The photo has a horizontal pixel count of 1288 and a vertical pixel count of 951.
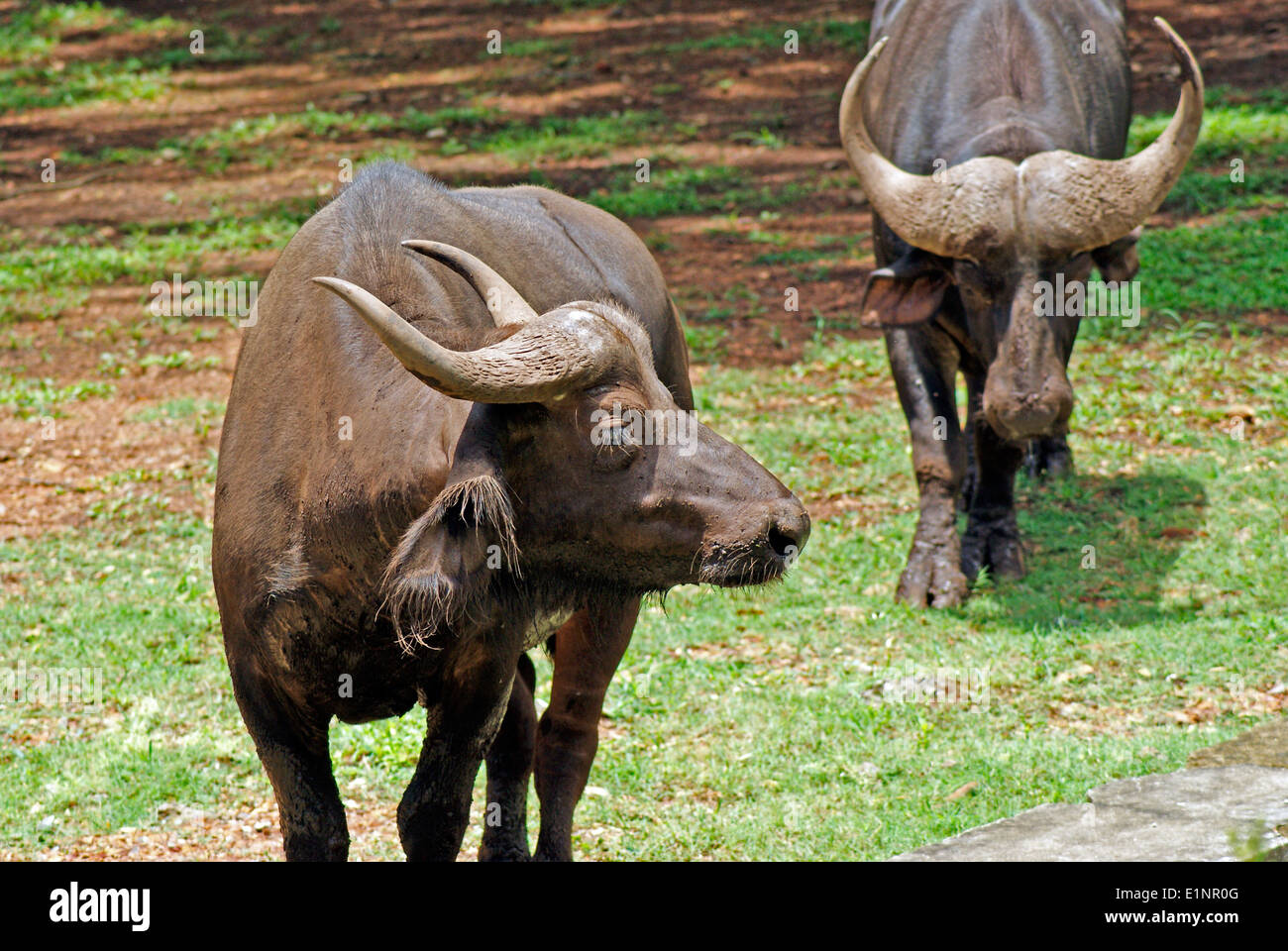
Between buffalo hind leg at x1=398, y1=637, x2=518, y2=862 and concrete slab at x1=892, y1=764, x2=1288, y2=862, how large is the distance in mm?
1253

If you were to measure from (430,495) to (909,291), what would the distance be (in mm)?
4368

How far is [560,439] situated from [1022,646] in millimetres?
3838

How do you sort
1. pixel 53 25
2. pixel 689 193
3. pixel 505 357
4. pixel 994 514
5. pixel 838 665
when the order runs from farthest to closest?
1. pixel 53 25
2. pixel 689 193
3. pixel 994 514
4. pixel 838 665
5. pixel 505 357

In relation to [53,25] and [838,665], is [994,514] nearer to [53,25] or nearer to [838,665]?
[838,665]

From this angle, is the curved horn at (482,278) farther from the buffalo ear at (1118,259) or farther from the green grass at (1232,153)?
the green grass at (1232,153)

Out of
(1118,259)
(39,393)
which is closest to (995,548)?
(1118,259)

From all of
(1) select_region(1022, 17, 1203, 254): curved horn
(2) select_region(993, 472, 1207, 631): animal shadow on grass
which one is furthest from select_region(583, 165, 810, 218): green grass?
(1) select_region(1022, 17, 1203, 254): curved horn

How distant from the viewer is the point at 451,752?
14.9 feet

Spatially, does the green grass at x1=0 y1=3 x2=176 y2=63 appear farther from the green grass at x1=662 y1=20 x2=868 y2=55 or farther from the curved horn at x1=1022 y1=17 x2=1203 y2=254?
the curved horn at x1=1022 y1=17 x2=1203 y2=254

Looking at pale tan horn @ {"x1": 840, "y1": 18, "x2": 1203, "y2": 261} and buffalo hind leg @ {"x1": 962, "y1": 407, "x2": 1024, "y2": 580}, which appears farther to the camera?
buffalo hind leg @ {"x1": 962, "y1": 407, "x2": 1024, "y2": 580}

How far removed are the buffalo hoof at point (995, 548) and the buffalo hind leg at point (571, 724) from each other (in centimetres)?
324

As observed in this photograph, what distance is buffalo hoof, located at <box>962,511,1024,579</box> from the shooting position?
804 cm
